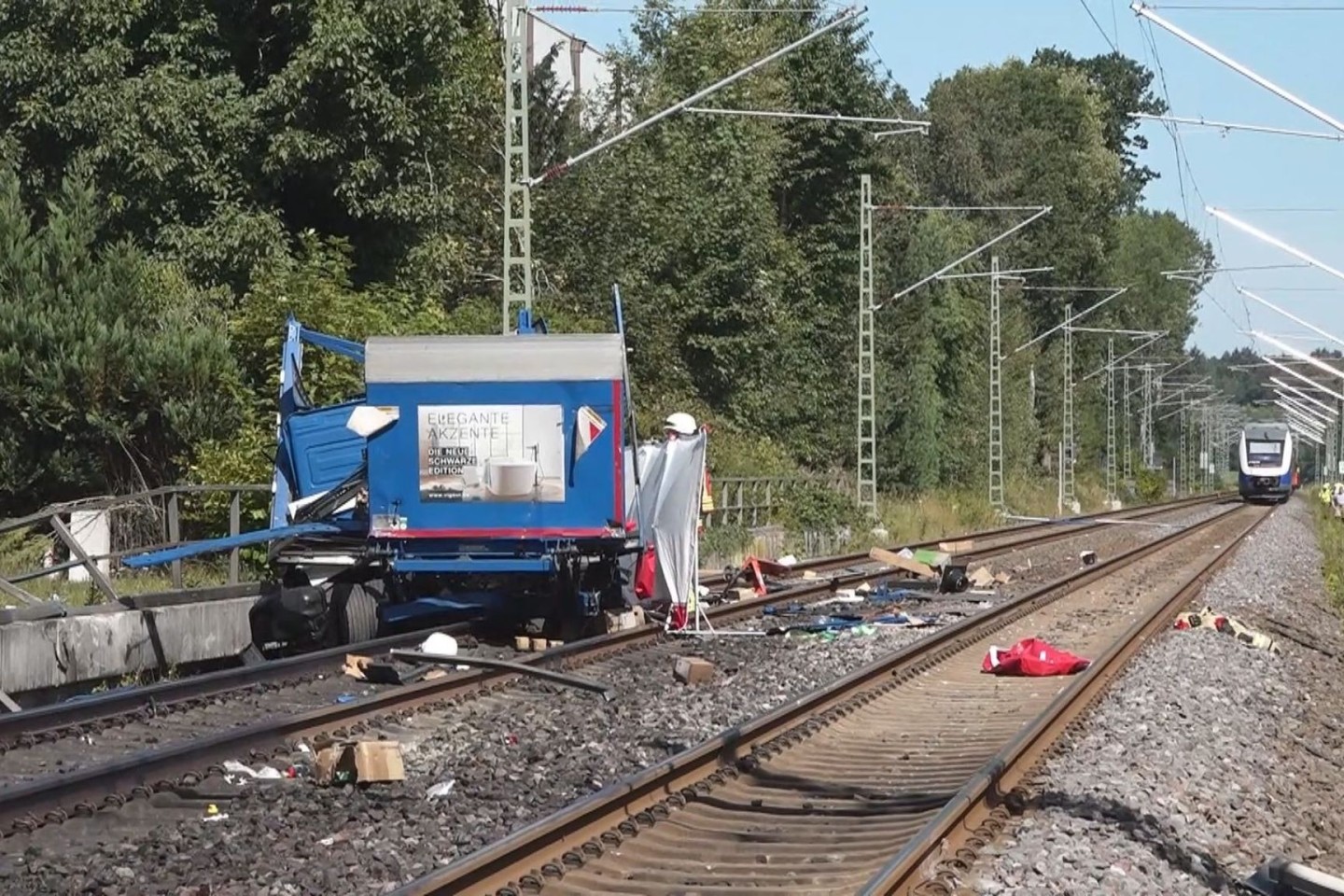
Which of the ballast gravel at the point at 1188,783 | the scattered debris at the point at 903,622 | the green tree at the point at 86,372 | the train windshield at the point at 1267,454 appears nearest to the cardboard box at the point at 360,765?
the ballast gravel at the point at 1188,783

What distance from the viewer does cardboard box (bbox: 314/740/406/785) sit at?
398 inches

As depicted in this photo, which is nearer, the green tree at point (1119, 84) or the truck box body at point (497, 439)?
the truck box body at point (497, 439)

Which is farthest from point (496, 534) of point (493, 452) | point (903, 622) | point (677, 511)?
point (903, 622)

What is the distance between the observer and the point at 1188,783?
10.8 metres

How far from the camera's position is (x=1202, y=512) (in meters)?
73.4

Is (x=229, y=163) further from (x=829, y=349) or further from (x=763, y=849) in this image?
(x=829, y=349)

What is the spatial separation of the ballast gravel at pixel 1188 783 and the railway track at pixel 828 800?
0.94 ft

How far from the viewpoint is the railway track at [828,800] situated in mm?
7961

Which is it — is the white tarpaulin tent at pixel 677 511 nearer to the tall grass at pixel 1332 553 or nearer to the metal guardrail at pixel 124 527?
the metal guardrail at pixel 124 527

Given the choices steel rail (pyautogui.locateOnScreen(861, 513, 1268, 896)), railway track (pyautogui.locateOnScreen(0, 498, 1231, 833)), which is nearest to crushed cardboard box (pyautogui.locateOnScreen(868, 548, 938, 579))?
steel rail (pyautogui.locateOnScreen(861, 513, 1268, 896))

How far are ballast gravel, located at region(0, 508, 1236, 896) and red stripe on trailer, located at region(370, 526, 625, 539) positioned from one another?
1.38 meters

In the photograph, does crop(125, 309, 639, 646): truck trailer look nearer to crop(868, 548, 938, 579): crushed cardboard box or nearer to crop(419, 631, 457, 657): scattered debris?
crop(419, 631, 457, 657): scattered debris

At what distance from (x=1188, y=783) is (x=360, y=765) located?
15.5 feet

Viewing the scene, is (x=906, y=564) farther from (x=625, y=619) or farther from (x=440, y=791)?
(x=440, y=791)
